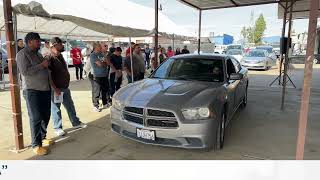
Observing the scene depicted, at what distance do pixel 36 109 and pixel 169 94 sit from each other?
79.0 inches

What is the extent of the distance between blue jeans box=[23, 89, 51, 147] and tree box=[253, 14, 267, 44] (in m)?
66.0

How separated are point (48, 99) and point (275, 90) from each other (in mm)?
9015

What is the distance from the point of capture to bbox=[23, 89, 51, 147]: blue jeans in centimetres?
452

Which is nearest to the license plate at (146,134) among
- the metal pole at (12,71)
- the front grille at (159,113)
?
the front grille at (159,113)

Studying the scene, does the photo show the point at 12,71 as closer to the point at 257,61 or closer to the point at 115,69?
the point at 115,69

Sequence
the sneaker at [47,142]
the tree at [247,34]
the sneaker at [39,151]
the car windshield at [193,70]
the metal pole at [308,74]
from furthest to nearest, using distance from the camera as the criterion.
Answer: the tree at [247,34]
the car windshield at [193,70]
the sneaker at [47,142]
the sneaker at [39,151]
the metal pole at [308,74]

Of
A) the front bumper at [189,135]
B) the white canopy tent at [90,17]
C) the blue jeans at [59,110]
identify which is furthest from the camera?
the blue jeans at [59,110]

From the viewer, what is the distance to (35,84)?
177 inches

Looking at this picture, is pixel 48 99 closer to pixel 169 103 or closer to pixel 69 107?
pixel 69 107

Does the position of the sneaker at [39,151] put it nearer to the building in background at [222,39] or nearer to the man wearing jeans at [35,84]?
the man wearing jeans at [35,84]

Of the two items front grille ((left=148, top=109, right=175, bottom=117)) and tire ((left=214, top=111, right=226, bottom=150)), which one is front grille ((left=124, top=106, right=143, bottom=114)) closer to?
front grille ((left=148, top=109, right=175, bottom=117))

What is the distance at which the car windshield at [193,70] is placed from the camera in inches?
218

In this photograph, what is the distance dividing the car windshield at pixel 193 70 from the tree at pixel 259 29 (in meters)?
64.0

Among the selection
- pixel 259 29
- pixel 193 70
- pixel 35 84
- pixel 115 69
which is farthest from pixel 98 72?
pixel 259 29
